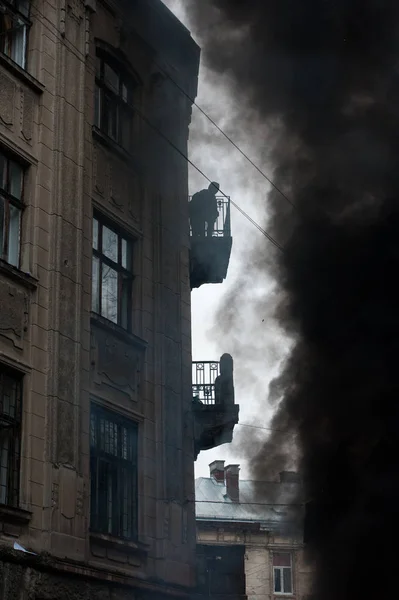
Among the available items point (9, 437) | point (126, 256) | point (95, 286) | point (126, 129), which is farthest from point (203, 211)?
point (9, 437)

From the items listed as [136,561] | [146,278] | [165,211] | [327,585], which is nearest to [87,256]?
[146,278]

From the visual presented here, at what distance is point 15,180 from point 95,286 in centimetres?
231

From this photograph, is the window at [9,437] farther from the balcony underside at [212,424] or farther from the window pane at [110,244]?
the balcony underside at [212,424]

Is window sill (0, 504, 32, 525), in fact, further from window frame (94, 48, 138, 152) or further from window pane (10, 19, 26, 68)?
window frame (94, 48, 138, 152)

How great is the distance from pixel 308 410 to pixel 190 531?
2.69 m

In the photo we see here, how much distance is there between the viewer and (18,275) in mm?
13391

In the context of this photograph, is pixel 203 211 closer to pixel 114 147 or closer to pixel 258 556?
pixel 114 147

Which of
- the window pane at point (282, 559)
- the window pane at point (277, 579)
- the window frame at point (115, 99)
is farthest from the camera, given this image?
the window pane at point (282, 559)

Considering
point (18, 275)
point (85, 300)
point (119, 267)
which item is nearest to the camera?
point (18, 275)

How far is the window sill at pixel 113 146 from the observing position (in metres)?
16.3

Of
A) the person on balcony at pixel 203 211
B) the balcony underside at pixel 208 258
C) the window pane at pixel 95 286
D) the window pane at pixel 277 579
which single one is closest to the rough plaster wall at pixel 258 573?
the window pane at pixel 277 579

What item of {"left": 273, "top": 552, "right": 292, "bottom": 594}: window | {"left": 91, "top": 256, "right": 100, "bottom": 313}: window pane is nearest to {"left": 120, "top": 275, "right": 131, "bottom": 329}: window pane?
{"left": 91, "top": 256, "right": 100, "bottom": 313}: window pane

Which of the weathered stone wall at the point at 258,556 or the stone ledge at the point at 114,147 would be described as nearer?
the stone ledge at the point at 114,147

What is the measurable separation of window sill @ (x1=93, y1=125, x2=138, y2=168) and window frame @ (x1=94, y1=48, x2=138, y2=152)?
0.07m
